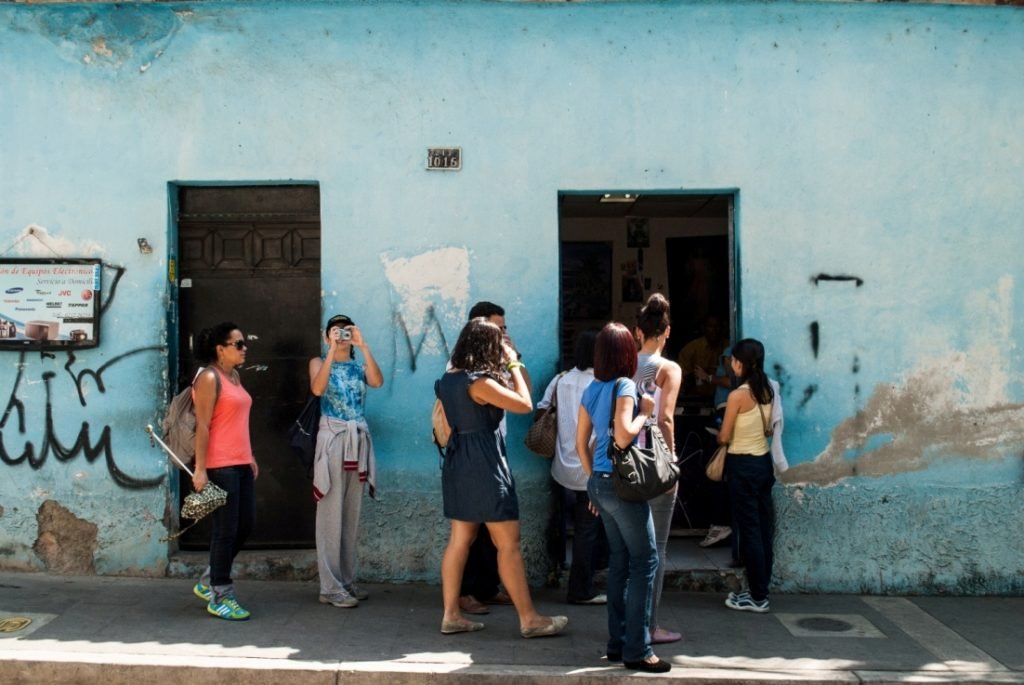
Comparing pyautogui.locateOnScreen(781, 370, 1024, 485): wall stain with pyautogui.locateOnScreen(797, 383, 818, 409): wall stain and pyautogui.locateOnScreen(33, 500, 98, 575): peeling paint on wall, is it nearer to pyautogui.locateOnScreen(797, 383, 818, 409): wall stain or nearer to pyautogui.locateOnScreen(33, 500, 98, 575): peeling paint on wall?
pyautogui.locateOnScreen(797, 383, 818, 409): wall stain

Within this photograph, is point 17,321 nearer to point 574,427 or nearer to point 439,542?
point 439,542

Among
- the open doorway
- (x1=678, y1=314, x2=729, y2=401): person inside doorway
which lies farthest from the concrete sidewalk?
the open doorway

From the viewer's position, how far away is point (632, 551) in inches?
212

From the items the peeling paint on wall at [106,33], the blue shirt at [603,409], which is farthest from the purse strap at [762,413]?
the peeling paint on wall at [106,33]

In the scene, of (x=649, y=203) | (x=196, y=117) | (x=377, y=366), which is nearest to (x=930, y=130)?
Answer: (x=649, y=203)

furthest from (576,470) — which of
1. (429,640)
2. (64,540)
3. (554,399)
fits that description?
(64,540)

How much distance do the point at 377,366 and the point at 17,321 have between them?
2.46 metres

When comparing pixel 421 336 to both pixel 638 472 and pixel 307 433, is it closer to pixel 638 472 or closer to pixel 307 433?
pixel 307 433

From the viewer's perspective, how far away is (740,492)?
21.7 feet

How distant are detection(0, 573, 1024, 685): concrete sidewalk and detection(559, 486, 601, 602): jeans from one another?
122 mm

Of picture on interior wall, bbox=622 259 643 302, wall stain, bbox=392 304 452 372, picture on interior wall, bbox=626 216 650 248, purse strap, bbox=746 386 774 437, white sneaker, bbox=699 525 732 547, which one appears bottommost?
white sneaker, bbox=699 525 732 547

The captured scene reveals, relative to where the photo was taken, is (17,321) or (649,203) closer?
(17,321)

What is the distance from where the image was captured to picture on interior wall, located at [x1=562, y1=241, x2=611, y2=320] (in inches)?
396

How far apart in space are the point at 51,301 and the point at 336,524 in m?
2.51
